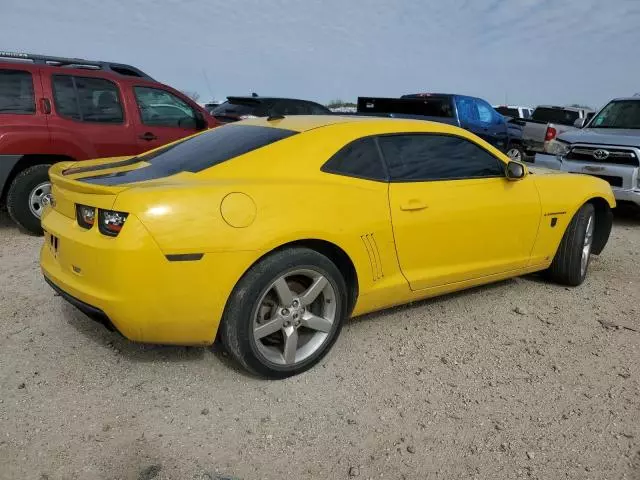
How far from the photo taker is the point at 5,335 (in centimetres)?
347

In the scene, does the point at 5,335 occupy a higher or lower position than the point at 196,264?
lower

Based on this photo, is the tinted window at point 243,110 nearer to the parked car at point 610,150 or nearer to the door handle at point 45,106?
the door handle at point 45,106

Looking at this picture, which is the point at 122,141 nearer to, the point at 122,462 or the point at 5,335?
the point at 5,335

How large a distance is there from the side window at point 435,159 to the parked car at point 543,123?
973 cm

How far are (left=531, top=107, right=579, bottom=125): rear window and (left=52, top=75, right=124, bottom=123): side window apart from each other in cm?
1176

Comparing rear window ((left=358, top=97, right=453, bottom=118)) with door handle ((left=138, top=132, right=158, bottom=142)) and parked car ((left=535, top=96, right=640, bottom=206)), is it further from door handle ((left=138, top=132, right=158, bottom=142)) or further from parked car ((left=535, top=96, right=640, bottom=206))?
door handle ((left=138, top=132, right=158, bottom=142))

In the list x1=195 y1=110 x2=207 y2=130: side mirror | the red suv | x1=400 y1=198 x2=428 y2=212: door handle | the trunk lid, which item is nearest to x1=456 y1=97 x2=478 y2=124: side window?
x1=195 y1=110 x2=207 y2=130: side mirror

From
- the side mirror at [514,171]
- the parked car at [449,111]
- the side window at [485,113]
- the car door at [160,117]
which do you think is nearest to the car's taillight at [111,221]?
the side mirror at [514,171]

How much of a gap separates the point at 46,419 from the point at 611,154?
7.32m

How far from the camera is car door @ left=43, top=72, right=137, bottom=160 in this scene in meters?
5.86

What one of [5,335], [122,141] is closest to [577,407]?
[5,335]

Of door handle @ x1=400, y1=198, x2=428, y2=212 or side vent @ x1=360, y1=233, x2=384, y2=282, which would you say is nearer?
side vent @ x1=360, y1=233, x2=384, y2=282

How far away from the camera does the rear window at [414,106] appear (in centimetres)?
1149

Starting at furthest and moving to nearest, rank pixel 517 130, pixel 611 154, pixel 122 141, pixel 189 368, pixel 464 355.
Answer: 1. pixel 517 130
2. pixel 611 154
3. pixel 122 141
4. pixel 464 355
5. pixel 189 368
